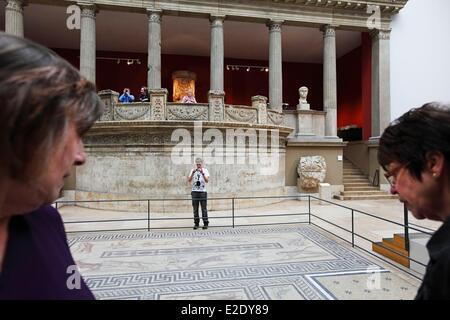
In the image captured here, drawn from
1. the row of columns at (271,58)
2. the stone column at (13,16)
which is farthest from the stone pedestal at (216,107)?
the stone column at (13,16)

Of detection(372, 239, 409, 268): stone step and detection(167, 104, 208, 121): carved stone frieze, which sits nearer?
detection(372, 239, 409, 268): stone step

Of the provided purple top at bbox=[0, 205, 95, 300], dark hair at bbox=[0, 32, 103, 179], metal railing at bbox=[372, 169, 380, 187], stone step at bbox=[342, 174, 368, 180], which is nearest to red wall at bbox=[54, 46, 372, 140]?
stone step at bbox=[342, 174, 368, 180]

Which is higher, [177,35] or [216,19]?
[177,35]

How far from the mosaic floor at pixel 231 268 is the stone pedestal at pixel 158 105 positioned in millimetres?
5016

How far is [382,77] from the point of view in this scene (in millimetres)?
A: 15930

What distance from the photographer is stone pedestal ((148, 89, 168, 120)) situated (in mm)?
11008

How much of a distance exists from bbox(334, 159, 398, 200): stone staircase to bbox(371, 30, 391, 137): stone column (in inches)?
94.1

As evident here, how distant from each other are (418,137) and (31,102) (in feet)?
3.89

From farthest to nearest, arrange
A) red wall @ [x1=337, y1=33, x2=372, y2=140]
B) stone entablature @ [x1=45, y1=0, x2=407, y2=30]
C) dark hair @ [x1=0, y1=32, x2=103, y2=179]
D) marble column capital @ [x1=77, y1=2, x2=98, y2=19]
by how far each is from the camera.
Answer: red wall @ [x1=337, y1=33, x2=372, y2=140]
stone entablature @ [x1=45, y1=0, x2=407, y2=30]
marble column capital @ [x1=77, y1=2, x2=98, y2=19]
dark hair @ [x1=0, y1=32, x2=103, y2=179]

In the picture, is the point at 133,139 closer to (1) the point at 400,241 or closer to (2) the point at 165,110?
(2) the point at 165,110

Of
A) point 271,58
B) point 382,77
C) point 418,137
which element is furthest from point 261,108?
point 418,137

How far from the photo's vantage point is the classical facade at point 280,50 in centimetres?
1279

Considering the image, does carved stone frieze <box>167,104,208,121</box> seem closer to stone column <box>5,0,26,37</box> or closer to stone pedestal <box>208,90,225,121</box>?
stone pedestal <box>208,90,225,121</box>
